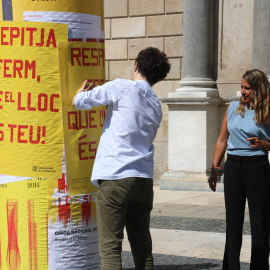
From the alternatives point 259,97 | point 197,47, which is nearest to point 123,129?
point 259,97

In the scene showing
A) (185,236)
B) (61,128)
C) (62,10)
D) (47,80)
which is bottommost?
(185,236)

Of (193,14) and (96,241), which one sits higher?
(193,14)

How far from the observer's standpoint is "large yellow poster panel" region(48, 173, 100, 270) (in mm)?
4844

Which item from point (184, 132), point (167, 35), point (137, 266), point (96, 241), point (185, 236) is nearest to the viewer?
point (137, 266)

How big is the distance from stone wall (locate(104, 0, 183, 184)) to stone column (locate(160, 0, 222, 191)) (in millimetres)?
599

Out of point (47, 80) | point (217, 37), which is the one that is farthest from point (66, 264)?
point (217, 37)

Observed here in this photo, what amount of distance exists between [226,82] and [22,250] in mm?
7834

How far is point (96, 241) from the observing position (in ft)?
16.5

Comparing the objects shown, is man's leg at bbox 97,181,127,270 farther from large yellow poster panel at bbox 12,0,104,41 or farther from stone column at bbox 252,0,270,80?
stone column at bbox 252,0,270,80

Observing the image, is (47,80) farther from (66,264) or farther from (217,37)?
(217,37)

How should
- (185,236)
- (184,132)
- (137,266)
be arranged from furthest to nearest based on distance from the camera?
(184,132)
(185,236)
(137,266)

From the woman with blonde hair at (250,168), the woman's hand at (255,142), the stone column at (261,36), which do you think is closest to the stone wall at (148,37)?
the stone column at (261,36)

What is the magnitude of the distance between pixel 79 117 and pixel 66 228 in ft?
2.45

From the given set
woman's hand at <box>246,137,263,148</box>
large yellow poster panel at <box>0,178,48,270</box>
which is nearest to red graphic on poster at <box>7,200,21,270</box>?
large yellow poster panel at <box>0,178,48,270</box>
